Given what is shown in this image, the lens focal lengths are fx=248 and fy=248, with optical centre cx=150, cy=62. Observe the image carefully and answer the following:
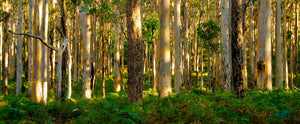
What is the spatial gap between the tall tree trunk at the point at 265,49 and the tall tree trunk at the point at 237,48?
5.13 m

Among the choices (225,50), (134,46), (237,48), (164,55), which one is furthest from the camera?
(225,50)

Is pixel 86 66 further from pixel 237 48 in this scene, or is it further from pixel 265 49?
pixel 265 49

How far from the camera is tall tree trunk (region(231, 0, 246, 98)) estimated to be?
26.6 ft

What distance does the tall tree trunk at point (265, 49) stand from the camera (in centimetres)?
1275

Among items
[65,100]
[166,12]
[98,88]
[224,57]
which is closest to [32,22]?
[65,100]

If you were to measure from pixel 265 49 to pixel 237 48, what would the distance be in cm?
579

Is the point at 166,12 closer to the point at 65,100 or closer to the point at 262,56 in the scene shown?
the point at 262,56

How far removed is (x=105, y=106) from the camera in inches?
313

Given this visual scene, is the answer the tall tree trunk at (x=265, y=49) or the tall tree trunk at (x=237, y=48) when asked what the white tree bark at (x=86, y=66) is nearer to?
the tall tree trunk at (x=237, y=48)

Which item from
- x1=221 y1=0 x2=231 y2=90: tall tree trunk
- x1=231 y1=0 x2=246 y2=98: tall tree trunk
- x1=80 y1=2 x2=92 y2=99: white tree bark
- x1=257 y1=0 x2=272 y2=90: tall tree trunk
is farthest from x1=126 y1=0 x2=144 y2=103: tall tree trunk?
x1=221 y1=0 x2=231 y2=90: tall tree trunk

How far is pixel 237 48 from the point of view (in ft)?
26.6

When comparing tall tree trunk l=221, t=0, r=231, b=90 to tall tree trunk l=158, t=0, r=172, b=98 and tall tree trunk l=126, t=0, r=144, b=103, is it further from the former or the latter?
tall tree trunk l=126, t=0, r=144, b=103

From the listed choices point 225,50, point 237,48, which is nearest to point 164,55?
point 225,50

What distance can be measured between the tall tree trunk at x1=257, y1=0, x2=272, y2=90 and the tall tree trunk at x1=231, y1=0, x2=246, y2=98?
513 centimetres
